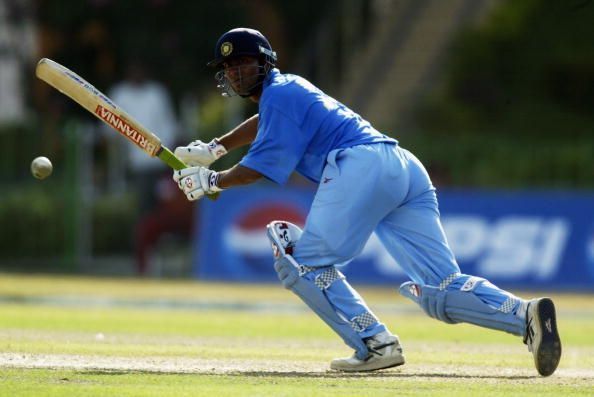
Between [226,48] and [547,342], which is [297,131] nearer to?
[226,48]

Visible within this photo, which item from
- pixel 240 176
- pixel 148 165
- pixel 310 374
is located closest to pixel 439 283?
pixel 310 374

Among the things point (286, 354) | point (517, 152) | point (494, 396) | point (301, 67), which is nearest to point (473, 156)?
point (517, 152)

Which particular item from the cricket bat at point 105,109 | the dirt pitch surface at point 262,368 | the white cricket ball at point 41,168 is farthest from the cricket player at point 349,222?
the white cricket ball at point 41,168

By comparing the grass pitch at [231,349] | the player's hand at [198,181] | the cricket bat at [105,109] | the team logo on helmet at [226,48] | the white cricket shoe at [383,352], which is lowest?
the grass pitch at [231,349]

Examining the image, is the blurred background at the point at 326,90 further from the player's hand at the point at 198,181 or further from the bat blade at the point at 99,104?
the player's hand at the point at 198,181

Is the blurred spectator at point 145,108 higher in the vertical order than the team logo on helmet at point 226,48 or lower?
lower

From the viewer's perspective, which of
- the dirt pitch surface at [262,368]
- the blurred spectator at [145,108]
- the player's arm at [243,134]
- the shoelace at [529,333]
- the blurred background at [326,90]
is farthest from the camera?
the blurred spectator at [145,108]

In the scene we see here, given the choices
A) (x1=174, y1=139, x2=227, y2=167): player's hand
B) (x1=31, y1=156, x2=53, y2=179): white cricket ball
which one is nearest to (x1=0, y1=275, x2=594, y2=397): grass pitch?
(x1=31, y1=156, x2=53, y2=179): white cricket ball

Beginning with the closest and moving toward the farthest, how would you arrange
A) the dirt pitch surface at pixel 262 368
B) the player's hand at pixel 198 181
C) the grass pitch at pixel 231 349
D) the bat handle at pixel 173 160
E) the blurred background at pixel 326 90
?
the grass pitch at pixel 231 349 < the dirt pitch surface at pixel 262 368 < the player's hand at pixel 198 181 < the bat handle at pixel 173 160 < the blurred background at pixel 326 90

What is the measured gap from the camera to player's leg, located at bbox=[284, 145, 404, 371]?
7.30 metres

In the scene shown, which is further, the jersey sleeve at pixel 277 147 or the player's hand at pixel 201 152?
the player's hand at pixel 201 152

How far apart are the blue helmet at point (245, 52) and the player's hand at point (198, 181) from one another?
1.64ft

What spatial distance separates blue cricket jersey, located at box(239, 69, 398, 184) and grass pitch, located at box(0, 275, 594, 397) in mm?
1117

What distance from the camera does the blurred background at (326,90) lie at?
15.3 metres
